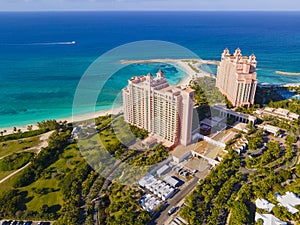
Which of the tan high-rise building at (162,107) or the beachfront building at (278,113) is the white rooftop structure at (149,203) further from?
the beachfront building at (278,113)

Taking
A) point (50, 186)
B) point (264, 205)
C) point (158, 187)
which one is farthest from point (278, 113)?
point (50, 186)

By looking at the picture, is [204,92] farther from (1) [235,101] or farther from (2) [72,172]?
(2) [72,172]

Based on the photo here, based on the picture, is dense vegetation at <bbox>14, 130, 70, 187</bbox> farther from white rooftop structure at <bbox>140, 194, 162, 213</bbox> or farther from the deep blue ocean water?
white rooftop structure at <bbox>140, 194, 162, 213</bbox>

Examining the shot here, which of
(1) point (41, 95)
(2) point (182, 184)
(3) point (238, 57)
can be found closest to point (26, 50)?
(1) point (41, 95)


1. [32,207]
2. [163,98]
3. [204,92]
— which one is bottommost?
[32,207]

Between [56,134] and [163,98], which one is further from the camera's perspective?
[56,134]
